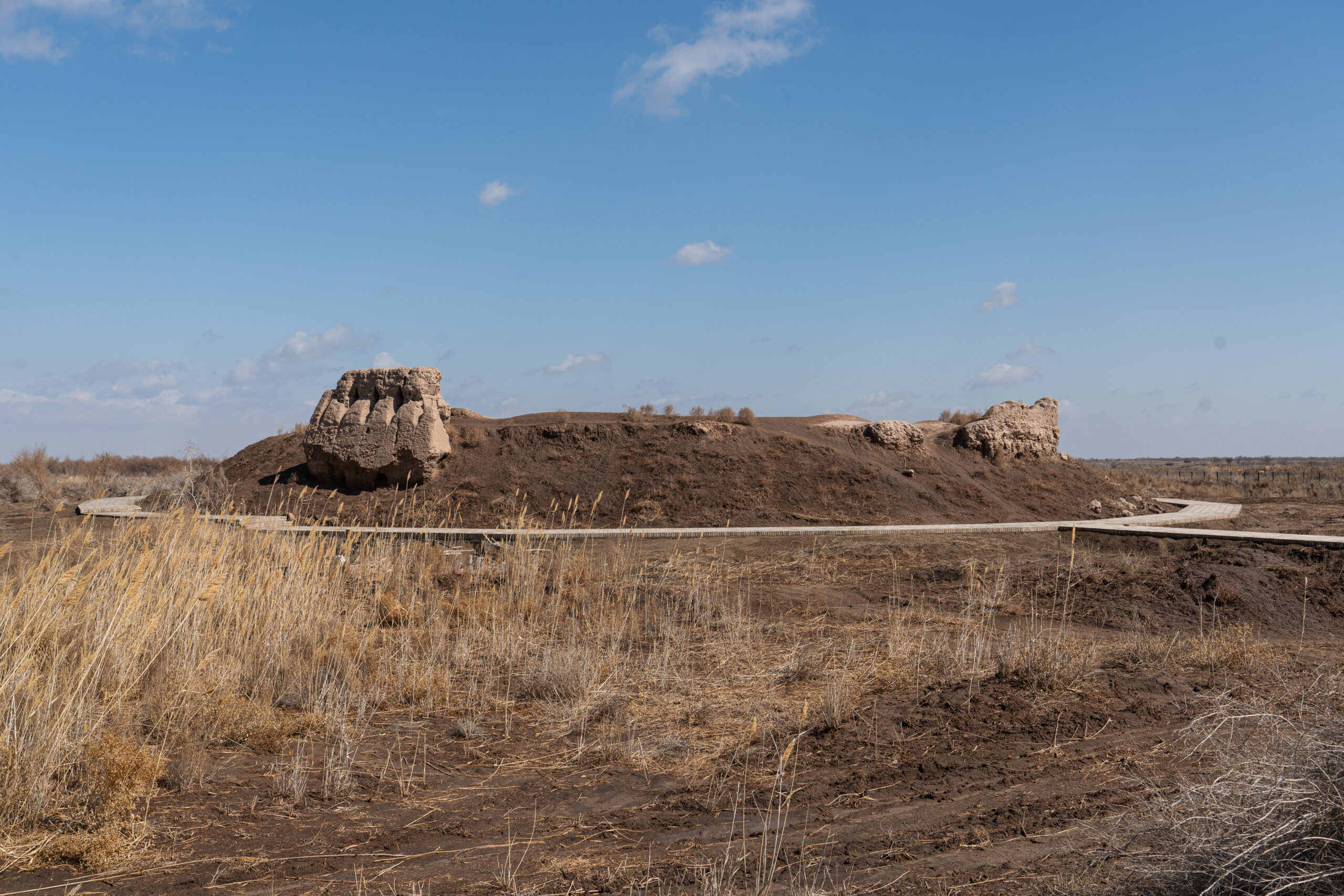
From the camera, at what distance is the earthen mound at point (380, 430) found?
20.7 m

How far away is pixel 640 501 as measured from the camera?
19.4m

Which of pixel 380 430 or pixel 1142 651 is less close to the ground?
pixel 380 430

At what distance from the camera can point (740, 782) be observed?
4473 millimetres

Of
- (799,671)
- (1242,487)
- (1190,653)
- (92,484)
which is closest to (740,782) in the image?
(799,671)

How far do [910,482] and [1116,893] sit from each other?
738 inches

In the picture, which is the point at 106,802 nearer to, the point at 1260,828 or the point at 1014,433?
the point at 1260,828

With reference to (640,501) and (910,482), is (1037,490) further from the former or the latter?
(640,501)

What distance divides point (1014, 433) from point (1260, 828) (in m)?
23.2

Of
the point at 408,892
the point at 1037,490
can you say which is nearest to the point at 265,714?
the point at 408,892

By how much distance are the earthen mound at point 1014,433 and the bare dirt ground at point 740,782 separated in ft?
52.3

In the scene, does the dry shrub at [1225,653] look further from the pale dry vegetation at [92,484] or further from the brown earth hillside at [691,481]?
the pale dry vegetation at [92,484]

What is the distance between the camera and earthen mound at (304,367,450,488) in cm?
2069

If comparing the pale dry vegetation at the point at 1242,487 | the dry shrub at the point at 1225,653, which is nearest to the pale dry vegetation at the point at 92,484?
the dry shrub at the point at 1225,653

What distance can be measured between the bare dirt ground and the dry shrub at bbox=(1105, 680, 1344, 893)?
0.93 feet
